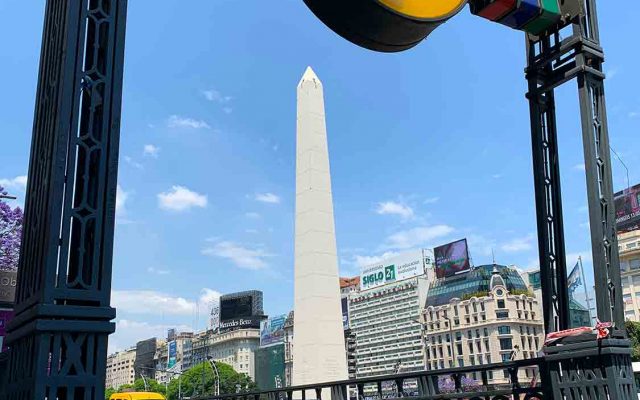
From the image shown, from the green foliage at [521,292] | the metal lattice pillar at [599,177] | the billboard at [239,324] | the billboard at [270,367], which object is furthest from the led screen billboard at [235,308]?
the metal lattice pillar at [599,177]

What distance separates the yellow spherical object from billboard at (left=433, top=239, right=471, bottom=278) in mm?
98774

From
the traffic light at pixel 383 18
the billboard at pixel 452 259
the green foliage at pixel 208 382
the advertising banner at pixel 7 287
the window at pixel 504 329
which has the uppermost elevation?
the billboard at pixel 452 259

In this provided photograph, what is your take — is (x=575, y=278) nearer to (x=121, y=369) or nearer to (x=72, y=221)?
(x=72, y=221)

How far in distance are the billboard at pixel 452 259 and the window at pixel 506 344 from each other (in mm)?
13464

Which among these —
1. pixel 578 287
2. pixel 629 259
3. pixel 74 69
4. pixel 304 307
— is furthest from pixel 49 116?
pixel 629 259

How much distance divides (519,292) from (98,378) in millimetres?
102309

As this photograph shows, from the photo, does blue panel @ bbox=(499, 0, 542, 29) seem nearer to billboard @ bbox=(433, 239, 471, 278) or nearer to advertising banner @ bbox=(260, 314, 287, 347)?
billboard @ bbox=(433, 239, 471, 278)

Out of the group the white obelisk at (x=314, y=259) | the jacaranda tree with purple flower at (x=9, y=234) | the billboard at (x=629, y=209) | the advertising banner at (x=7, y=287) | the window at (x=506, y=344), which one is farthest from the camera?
the window at (x=506, y=344)

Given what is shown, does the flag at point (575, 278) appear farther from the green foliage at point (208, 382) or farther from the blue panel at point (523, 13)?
the green foliage at point (208, 382)

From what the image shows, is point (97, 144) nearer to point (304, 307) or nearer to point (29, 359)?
point (29, 359)

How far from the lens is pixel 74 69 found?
4.11m

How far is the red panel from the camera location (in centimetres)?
690

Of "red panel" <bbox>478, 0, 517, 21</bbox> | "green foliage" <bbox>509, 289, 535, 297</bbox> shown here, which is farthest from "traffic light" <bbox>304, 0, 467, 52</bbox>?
"green foliage" <bbox>509, 289, 535, 297</bbox>

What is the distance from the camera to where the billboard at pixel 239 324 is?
475 ft
